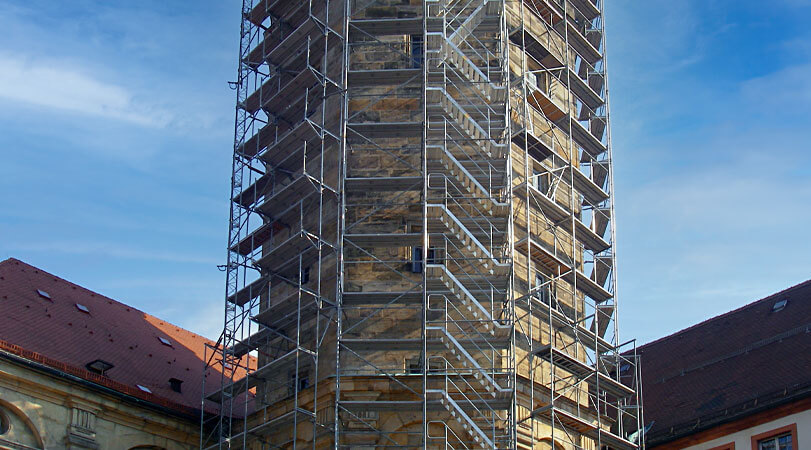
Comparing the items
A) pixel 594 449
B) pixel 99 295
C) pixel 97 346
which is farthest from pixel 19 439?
pixel 594 449

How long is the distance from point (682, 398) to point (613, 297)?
218 inches

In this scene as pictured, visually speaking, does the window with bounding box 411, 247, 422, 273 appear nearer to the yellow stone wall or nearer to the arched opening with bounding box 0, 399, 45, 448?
the yellow stone wall

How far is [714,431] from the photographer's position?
38250 millimetres

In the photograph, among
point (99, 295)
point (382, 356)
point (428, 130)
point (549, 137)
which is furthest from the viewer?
point (99, 295)

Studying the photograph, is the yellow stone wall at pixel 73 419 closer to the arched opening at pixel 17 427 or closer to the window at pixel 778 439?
the arched opening at pixel 17 427

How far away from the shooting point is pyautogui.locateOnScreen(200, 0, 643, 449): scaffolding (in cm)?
3316

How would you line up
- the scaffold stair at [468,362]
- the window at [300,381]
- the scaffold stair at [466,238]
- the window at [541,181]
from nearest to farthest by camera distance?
1. the scaffold stair at [468,362]
2. the scaffold stair at [466,238]
3. the window at [300,381]
4. the window at [541,181]

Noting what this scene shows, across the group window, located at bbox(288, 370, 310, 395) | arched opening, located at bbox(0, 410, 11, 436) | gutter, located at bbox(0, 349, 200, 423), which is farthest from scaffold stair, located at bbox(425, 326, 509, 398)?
arched opening, located at bbox(0, 410, 11, 436)

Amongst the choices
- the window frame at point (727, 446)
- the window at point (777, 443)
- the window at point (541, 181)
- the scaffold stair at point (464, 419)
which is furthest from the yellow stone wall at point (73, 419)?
the window at point (777, 443)

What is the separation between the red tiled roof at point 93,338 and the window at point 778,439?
16.1 meters

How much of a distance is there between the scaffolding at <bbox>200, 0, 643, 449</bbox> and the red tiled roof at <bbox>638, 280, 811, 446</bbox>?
8.74 ft

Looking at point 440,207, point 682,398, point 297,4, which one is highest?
point 297,4

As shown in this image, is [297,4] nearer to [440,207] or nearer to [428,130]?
[428,130]

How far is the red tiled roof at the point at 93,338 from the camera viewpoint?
37.5 metres
